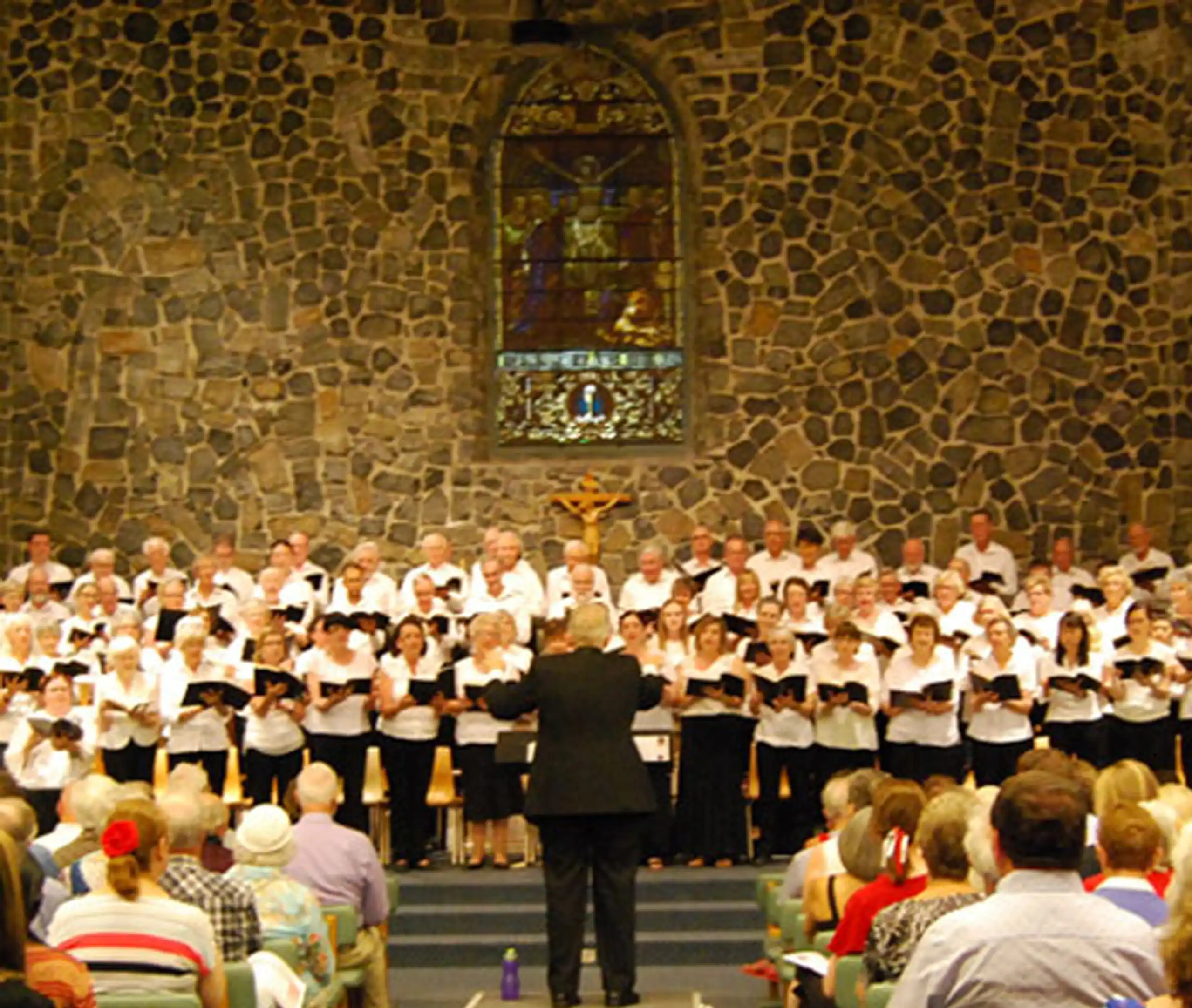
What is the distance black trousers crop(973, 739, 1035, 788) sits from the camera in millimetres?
10039

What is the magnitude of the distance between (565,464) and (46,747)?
15.9 feet

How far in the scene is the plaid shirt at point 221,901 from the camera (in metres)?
5.40

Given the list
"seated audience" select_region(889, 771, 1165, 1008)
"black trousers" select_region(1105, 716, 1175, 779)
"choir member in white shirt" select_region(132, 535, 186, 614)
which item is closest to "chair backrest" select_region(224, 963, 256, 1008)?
"seated audience" select_region(889, 771, 1165, 1008)

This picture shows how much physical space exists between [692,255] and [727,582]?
108 inches

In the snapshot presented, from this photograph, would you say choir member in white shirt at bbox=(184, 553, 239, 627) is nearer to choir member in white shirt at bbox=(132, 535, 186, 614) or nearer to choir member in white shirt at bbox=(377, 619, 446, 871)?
choir member in white shirt at bbox=(132, 535, 186, 614)

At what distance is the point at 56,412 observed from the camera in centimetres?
1395

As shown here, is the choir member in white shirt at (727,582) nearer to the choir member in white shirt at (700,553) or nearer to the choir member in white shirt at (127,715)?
the choir member in white shirt at (700,553)

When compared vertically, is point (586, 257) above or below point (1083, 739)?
above

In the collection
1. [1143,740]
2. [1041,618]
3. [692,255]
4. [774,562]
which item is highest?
[692,255]

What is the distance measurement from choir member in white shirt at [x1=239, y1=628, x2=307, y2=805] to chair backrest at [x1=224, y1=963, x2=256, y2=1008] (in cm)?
484

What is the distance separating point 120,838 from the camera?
15.1ft

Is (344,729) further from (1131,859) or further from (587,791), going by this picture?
(1131,859)

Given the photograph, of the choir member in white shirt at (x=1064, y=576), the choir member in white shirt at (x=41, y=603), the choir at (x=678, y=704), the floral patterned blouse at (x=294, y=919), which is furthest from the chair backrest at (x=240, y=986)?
the choir member in white shirt at (x=1064, y=576)

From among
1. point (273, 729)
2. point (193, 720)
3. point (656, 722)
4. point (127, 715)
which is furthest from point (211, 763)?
point (656, 722)
